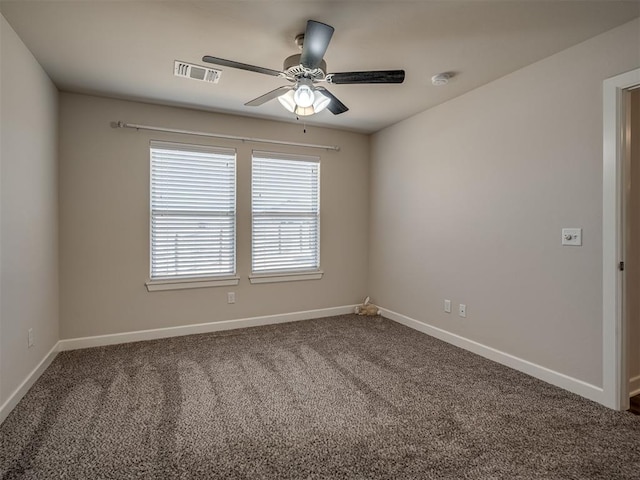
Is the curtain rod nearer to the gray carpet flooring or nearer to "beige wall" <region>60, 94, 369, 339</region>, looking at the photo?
"beige wall" <region>60, 94, 369, 339</region>

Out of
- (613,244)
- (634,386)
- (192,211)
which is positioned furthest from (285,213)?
(634,386)

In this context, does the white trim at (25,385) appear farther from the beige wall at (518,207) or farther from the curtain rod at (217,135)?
the beige wall at (518,207)

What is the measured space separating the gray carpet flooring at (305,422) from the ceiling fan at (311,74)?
2.19 m

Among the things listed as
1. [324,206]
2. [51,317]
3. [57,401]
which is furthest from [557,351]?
[51,317]

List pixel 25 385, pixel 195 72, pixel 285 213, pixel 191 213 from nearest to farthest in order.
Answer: pixel 25 385
pixel 195 72
pixel 191 213
pixel 285 213

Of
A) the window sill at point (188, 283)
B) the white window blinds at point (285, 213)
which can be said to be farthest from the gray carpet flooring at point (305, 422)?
the white window blinds at point (285, 213)

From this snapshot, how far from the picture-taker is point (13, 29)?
2.27 meters

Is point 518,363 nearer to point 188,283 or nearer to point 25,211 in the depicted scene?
point 188,283

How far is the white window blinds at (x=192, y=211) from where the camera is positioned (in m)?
3.72

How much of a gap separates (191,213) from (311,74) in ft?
7.31

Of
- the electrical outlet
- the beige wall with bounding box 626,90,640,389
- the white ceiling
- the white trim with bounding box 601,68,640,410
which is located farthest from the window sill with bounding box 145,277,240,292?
the beige wall with bounding box 626,90,640,389

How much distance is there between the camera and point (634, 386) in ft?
8.23

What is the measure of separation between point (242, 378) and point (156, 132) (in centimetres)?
271

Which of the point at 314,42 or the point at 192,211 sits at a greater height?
the point at 314,42
